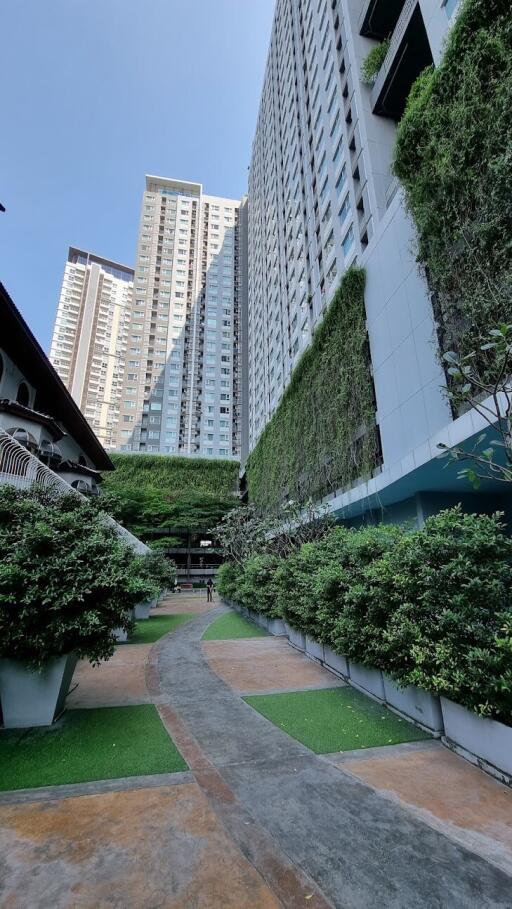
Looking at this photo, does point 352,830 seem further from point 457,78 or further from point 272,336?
point 272,336

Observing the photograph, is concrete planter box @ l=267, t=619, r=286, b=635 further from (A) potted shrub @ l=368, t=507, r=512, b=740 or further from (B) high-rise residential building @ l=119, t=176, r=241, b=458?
(B) high-rise residential building @ l=119, t=176, r=241, b=458

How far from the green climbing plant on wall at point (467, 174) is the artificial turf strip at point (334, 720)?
713 cm

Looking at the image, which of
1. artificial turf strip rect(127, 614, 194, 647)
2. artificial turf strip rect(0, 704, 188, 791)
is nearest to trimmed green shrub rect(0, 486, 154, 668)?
artificial turf strip rect(0, 704, 188, 791)

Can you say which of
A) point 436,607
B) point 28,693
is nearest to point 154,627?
point 28,693

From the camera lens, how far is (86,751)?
4199 mm

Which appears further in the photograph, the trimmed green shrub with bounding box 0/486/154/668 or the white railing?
the white railing

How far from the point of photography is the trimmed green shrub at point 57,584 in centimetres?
450

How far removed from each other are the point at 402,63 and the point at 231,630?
24.3m

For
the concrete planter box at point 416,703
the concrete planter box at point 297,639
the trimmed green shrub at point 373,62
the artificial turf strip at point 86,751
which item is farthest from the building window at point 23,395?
the trimmed green shrub at point 373,62

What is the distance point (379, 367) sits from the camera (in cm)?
1486

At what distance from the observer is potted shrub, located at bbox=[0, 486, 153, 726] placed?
452cm

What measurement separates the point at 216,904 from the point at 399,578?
3.61 metres

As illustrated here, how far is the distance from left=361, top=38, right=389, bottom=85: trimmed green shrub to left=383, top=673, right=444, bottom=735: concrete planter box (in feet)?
87.4

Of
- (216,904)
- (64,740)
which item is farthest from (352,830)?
(64,740)
